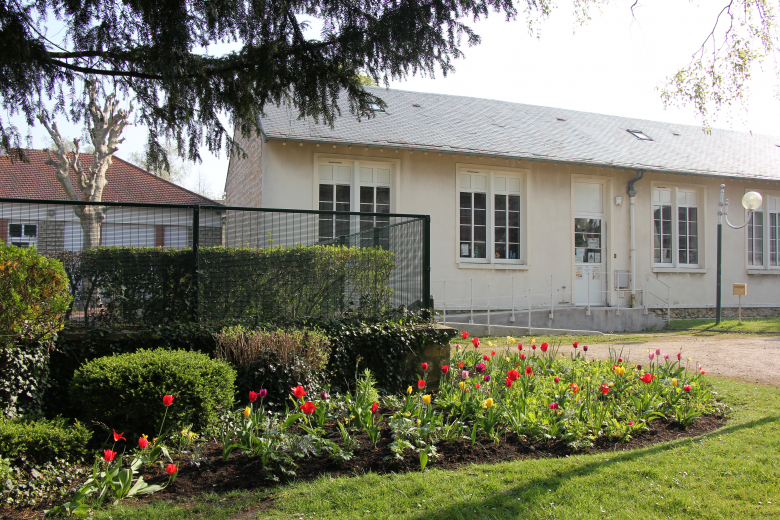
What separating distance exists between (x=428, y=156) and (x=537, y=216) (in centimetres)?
351

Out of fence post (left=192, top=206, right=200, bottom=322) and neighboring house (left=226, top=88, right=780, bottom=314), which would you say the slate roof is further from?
fence post (left=192, top=206, right=200, bottom=322)

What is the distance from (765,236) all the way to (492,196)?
10.1 metres

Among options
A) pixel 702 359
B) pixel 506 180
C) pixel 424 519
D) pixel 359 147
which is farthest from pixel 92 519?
pixel 506 180

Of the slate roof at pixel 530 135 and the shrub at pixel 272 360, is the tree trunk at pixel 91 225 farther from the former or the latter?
the slate roof at pixel 530 135

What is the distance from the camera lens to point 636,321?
15.3 meters

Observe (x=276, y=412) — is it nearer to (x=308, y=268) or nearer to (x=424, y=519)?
(x=308, y=268)

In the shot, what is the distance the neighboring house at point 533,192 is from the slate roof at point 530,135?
0.23ft

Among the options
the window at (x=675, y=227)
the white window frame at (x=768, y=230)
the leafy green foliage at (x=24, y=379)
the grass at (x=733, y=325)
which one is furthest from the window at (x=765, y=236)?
the leafy green foliage at (x=24, y=379)

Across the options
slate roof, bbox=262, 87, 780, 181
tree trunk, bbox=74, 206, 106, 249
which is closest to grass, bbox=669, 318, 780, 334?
slate roof, bbox=262, 87, 780, 181

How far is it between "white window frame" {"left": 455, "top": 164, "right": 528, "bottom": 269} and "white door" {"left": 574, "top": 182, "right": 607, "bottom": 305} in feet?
5.82

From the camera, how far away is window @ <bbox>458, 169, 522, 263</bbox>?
14.4 metres

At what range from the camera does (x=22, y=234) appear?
5473 millimetres

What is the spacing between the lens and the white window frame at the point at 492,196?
559 inches

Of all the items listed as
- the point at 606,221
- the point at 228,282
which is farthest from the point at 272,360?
the point at 606,221
